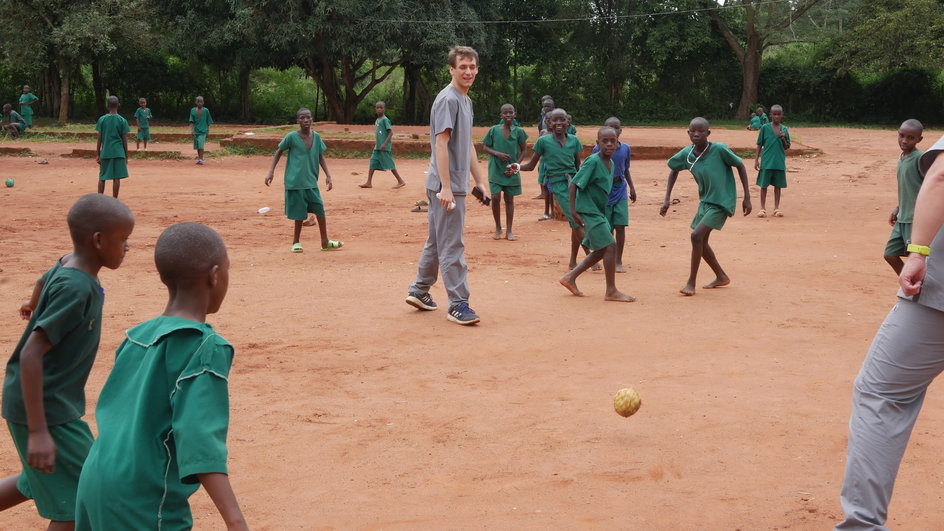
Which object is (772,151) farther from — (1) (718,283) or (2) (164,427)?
(2) (164,427)

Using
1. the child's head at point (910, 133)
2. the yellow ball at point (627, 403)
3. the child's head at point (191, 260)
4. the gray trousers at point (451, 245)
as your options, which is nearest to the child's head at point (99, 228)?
the child's head at point (191, 260)

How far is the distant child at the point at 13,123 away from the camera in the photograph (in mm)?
26453

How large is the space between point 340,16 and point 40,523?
26.4 metres

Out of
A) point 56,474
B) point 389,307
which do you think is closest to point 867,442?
point 56,474

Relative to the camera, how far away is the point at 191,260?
2.33 metres

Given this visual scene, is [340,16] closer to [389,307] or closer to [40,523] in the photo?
[389,307]

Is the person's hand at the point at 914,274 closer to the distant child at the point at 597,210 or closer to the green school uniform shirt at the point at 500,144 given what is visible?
the distant child at the point at 597,210

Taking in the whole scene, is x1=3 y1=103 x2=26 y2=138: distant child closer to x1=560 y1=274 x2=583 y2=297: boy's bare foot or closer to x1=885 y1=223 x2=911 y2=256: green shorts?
x1=560 y1=274 x2=583 y2=297: boy's bare foot

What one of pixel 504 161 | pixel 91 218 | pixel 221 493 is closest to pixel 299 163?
pixel 504 161

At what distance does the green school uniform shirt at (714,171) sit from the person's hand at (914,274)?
16.8 ft

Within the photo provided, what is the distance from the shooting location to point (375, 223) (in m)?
12.9

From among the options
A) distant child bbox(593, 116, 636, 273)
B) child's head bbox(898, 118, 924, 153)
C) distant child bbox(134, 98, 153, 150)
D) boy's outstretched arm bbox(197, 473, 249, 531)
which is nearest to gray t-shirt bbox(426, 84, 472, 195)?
distant child bbox(593, 116, 636, 273)

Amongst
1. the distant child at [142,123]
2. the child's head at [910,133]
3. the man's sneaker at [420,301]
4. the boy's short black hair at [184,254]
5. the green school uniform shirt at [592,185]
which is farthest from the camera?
the distant child at [142,123]

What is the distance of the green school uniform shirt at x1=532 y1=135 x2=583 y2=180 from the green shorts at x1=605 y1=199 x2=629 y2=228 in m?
1.07
